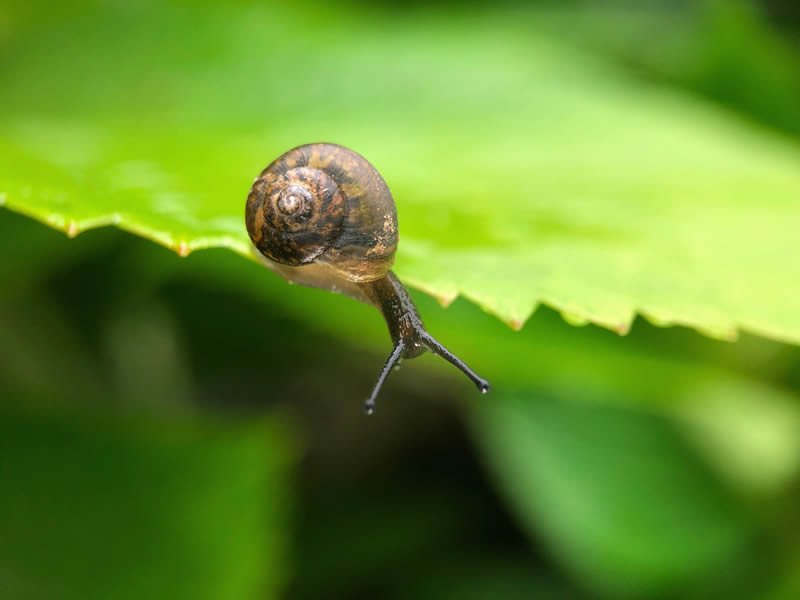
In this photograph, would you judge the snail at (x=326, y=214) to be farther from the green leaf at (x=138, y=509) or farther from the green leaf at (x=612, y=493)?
the green leaf at (x=612, y=493)

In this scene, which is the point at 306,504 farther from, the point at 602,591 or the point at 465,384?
the point at 602,591

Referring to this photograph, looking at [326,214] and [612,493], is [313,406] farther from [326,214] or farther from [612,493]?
[326,214]

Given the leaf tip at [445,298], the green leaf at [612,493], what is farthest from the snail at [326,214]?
the green leaf at [612,493]

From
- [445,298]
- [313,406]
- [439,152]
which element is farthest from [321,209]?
[313,406]

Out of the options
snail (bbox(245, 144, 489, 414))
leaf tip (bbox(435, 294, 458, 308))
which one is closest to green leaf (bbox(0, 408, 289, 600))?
snail (bbox(245, 144, 489, 414))

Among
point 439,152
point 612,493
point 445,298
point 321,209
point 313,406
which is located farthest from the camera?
point 313,406

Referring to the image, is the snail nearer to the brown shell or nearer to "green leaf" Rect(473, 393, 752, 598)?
the brown shell

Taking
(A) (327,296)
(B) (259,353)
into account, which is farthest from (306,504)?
(A) (327,296)
